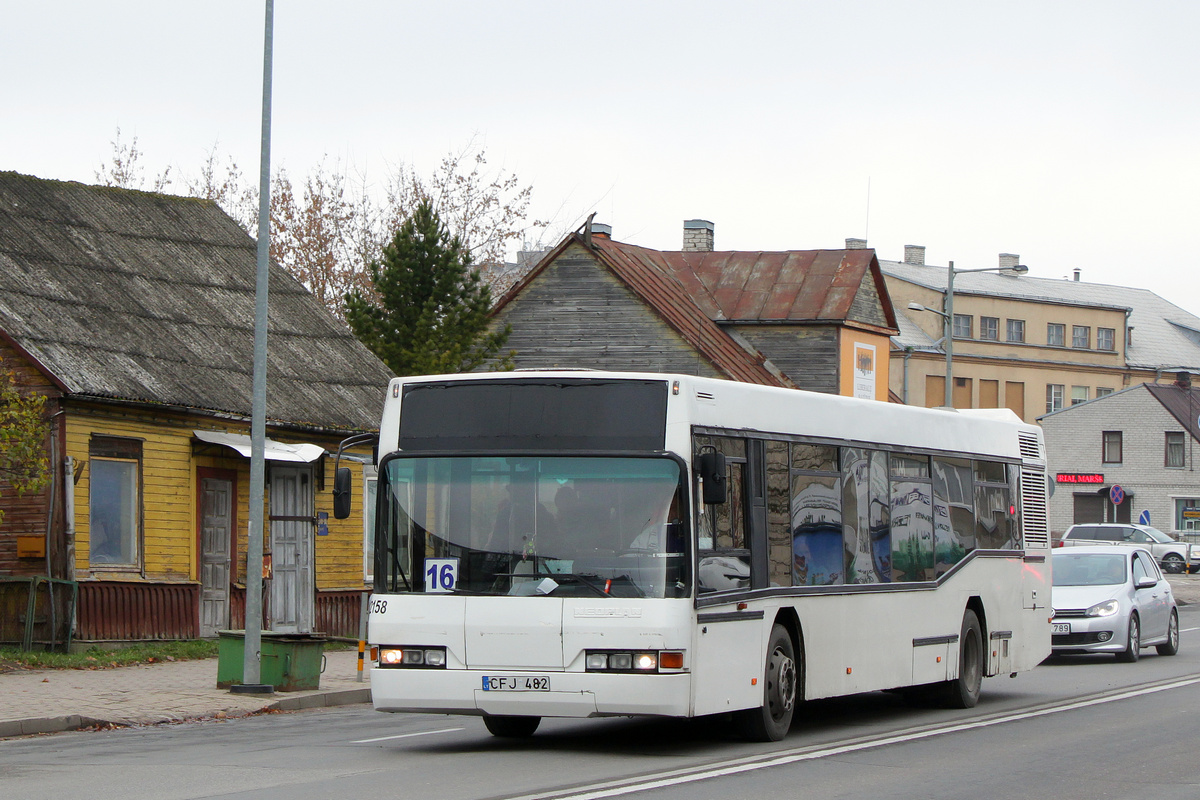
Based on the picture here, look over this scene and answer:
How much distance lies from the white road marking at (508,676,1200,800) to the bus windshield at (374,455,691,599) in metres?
1.25

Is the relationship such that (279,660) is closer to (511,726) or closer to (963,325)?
(511,726)

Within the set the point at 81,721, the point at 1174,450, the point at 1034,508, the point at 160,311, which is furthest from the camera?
the point at 1174,450

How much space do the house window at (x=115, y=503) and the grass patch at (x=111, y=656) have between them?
118cm

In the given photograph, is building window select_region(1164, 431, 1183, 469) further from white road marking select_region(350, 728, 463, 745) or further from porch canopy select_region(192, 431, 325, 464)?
white road marking select_region(350, 728, 463, 745)

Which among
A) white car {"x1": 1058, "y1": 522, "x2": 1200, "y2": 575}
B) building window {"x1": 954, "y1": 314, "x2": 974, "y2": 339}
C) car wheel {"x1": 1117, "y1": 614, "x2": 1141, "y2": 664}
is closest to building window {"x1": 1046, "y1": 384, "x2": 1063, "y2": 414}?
building window {"x1": 954, "y1": 314, "x2": 974, "y2": 339}

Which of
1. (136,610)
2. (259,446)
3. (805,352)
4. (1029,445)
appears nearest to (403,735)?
(259,446)

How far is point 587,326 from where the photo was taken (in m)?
42.9

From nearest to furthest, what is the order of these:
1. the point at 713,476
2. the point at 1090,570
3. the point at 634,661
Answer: the point at 634,661
the point at 713,476
the point at 1090,570

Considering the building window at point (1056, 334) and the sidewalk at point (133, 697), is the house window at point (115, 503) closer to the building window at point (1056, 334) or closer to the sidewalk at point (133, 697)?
the sidewalk at point (133, 697)

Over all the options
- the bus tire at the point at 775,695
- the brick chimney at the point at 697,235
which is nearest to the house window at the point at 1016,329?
the brick chimney at the point at 697,235

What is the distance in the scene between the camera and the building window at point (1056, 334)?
91.1 metres

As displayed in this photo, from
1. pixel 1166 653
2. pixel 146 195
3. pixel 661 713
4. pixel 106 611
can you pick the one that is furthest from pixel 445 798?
pixel 146 195

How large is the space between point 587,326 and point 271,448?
1907 cm

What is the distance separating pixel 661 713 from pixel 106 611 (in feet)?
41.7
